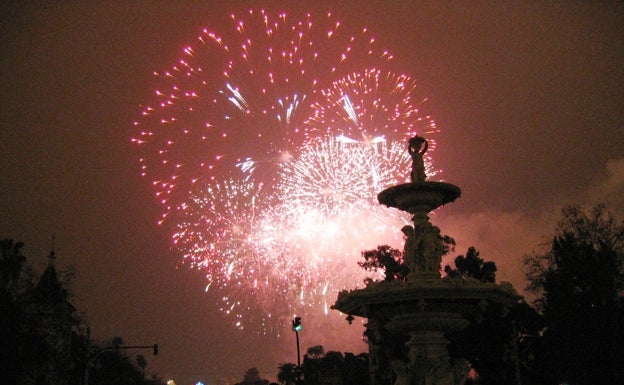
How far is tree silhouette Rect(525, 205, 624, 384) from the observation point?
36.4 m

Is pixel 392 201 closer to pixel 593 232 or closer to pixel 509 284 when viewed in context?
pixel 509 284

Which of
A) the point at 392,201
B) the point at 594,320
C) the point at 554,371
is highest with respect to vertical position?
the point at 392,201

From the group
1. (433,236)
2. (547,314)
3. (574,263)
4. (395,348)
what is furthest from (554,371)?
(433,236)

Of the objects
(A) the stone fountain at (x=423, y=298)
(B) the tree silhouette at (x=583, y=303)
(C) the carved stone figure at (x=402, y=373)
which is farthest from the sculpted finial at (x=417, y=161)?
(B) the tree silhouette at (x=583, y=303)

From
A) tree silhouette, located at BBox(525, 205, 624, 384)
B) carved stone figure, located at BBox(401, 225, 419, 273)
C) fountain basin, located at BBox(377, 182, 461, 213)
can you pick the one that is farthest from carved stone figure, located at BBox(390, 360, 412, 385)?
tree silhouette, located at BBox(525, 205, 624, 384)

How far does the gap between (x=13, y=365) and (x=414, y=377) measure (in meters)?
23.1

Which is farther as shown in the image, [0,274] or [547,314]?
[547,314]

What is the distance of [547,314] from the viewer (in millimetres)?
41000

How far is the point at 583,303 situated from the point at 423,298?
2501cm

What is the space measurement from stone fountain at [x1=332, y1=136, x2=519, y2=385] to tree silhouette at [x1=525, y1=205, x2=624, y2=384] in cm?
2062

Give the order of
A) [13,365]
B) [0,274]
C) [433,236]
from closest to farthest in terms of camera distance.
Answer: [433,236], [13,365], [0,274]

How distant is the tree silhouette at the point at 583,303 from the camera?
36375 mm

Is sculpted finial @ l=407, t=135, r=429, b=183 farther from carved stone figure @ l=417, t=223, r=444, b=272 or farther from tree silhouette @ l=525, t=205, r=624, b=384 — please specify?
tree silhouette @ l=525, t=205, r=624, b=384

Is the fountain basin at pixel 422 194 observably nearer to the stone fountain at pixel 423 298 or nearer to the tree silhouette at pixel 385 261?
the stone fountain at pixel 423 298
